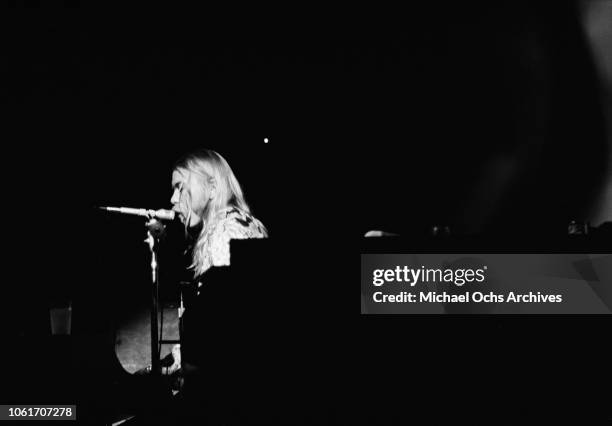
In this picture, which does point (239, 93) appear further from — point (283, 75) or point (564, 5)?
point (564, 5)

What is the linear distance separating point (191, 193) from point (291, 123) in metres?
2.04

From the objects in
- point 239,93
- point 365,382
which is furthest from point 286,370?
point 239,93

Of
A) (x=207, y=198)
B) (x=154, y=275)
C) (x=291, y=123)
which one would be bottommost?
(x=154, y=275)

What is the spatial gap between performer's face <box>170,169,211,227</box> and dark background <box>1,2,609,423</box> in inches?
22.4

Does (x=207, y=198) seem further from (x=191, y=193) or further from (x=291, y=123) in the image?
(x=291, y=123)

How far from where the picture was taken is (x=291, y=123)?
4.23 metres

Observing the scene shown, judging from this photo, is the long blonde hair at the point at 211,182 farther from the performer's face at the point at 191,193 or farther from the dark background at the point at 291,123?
the dark background at the point at 291,123

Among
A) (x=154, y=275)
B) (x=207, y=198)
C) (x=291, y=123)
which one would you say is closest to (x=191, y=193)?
(x=207, y=198)

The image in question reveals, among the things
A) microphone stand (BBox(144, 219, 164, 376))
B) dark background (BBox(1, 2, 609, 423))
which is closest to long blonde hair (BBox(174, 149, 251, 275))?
microphone stand (BBox(144, 219, 164, 376))

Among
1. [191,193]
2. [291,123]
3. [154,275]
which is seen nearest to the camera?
[191,193]

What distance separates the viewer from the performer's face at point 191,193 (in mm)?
2330

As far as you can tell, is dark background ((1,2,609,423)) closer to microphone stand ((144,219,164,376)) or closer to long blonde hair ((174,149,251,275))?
microphone stand ((144,219,164,376))

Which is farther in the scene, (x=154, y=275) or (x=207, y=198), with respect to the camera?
(x=154, y=275)

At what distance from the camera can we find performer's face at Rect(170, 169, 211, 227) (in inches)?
91.7
